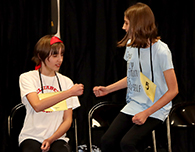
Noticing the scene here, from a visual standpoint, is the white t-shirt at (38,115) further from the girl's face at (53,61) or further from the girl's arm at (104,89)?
the girl's arm at (104,89)

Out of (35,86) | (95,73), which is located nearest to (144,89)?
(35,86)

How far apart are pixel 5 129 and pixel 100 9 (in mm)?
1547

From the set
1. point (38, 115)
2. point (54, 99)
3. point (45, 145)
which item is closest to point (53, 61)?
point (54, 99)

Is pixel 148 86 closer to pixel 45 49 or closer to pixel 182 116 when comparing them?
pixel 182 116

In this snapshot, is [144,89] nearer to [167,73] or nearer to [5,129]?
[167,73]

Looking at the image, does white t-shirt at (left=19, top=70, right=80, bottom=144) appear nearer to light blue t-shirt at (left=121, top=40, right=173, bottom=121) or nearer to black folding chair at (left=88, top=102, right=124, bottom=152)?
black folding chair at (left=88, top=102, right=124, bottom=152)

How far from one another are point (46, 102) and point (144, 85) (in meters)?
0.72

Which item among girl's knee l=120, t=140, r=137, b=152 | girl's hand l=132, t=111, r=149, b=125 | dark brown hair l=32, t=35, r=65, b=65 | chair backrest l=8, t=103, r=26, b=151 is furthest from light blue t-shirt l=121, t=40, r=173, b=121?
chair backrest l=8, t=103, r=26, b=151

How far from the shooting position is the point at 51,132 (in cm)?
208

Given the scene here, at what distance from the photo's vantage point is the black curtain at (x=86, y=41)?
8.93 feet

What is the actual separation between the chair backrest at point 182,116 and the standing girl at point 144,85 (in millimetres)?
415

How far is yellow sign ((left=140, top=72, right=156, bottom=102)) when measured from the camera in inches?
75.0

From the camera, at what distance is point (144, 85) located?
76.7 inches

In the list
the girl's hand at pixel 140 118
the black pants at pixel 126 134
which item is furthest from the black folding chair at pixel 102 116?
the girl's hand at pixel 140 118
